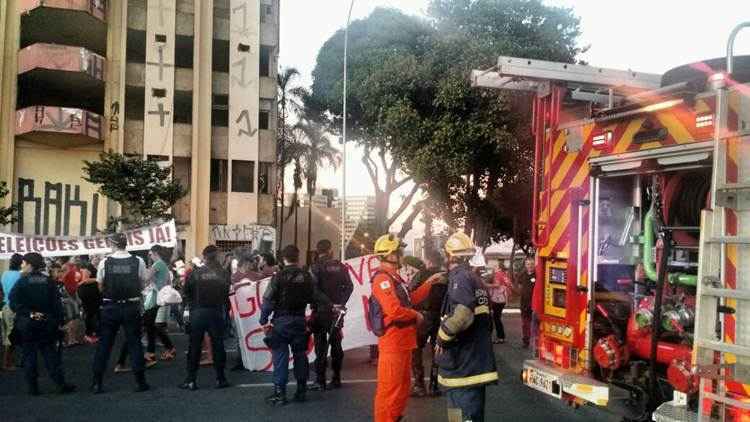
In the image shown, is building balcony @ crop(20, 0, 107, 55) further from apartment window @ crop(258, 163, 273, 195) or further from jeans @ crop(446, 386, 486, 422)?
jeans @ crop(446, 386, 486, 422)

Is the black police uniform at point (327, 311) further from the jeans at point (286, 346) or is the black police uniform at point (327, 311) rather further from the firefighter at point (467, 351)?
the firefighter at point (467, 351)

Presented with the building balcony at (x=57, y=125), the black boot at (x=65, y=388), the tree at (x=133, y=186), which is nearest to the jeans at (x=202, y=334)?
the black boot at (x=65, y=388)

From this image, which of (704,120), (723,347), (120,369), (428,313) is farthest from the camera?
(120,369)

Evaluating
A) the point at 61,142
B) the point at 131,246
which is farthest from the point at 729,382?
the point at 61,142

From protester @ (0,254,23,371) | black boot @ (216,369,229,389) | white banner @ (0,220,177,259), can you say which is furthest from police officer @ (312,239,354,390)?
white banner @ (0,220,177,259)

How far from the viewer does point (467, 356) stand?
5039 millimetres

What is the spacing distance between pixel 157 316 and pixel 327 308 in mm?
3433

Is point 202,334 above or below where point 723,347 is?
below

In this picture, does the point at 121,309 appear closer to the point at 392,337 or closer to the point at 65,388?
the point at 65,388

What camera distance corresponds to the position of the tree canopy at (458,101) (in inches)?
855

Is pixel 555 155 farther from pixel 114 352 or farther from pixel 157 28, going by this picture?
pixel 157 28

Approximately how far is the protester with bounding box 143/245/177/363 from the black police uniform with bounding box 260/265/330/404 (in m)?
3.10

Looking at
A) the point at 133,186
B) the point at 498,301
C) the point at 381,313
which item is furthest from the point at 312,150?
the point at 381,313

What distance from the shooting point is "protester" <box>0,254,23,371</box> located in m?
9.62
